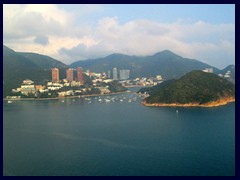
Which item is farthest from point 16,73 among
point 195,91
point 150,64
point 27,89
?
point 150,64

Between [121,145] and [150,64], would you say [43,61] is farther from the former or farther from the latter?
[121,145]

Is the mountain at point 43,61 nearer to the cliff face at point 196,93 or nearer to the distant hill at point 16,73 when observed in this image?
the distant hill at point 16,73

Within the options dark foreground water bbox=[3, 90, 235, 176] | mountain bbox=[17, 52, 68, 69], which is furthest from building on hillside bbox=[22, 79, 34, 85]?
dark foreground water bbox=[3, 90, 235, 176]

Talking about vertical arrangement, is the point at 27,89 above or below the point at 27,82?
below

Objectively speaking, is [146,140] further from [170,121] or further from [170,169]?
[170,121]

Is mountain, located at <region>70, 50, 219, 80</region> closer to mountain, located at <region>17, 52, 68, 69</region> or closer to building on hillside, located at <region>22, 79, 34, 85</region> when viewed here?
mountain, located at <region>17, 52, 68, 69</region>
